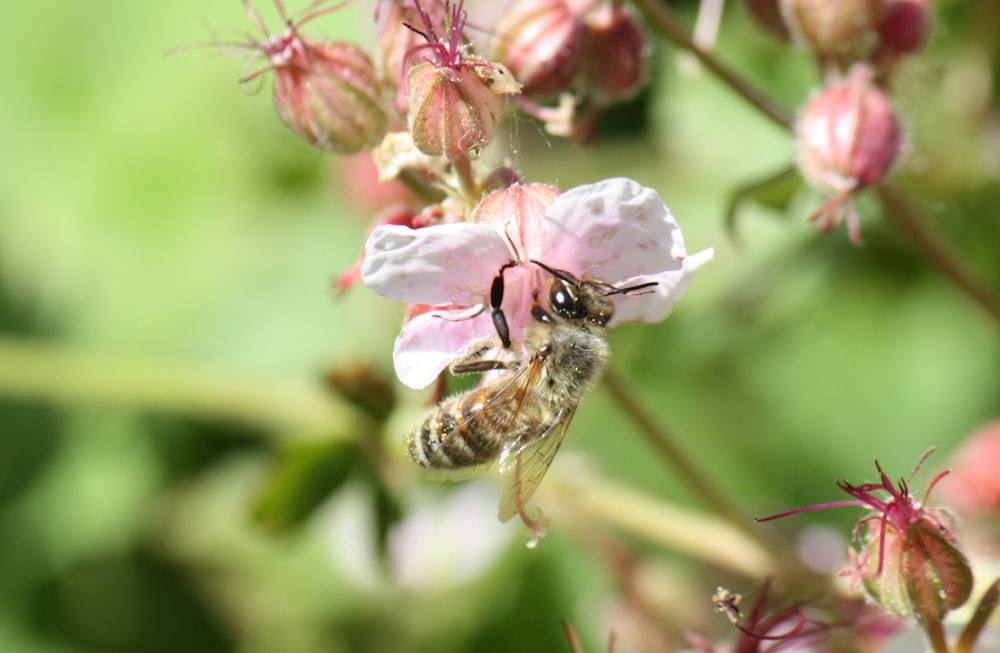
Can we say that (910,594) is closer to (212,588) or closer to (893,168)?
(893,168)

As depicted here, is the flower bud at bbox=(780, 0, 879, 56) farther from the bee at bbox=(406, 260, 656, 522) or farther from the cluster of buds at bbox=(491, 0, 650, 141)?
the bee at bbox=(406, 260, 656, 522)

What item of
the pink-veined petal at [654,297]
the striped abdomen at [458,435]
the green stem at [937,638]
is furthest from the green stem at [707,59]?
the green stem at [937,638]

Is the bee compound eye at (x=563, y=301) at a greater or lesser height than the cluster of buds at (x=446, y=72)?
lesser

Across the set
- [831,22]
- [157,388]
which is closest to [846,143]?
[831,22]

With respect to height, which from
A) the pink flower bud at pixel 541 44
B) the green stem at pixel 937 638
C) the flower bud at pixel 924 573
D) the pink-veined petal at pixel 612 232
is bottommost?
the green stem at pixel 937 638

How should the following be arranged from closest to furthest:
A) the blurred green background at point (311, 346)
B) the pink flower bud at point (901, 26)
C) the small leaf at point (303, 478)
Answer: the pink flower bud at point (901, 26) → the small leaf at point (303, 478) → the blurred green background at point (311, 346)

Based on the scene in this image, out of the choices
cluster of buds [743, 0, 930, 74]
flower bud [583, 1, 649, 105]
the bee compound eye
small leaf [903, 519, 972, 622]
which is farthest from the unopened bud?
small leaf [903, 519, 972, 622]

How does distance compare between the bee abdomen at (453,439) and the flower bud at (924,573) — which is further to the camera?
the bee abdomen at (453,439)

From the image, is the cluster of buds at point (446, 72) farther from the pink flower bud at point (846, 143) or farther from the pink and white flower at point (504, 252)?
the pink flower bud at point (846, 143)
